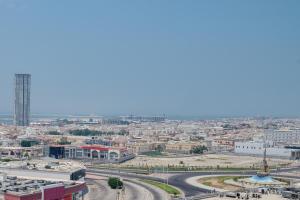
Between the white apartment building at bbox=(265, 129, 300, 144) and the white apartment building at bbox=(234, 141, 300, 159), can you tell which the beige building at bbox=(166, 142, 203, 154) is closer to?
the white apartment building at bbox=(234, 141, 300, 159)

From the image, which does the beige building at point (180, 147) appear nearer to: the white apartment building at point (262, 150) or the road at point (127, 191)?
the white apartment building at point (262, 150)

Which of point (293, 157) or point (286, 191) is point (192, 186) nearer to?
point (286, 191)

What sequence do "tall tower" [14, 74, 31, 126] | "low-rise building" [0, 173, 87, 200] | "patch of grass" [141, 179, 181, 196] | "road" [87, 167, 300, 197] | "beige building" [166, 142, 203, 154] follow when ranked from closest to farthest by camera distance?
"low-rise building" [0, 173, 87, 200] < "patch of grass" [141, 179, 181, 196] < "road" [87, 167, 300, 197] < "beige building" [166, 142, 203, 154] < "tall tower" [14, 74, 31, 126]

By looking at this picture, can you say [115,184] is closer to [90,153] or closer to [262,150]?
[90,153]

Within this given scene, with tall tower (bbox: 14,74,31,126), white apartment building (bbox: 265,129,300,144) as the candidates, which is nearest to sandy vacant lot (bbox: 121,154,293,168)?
white apartment building (bbox: 265,129,300,144)

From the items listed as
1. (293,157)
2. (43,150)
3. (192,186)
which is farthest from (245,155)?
(192,186)

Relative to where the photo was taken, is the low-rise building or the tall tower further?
the tall tower
